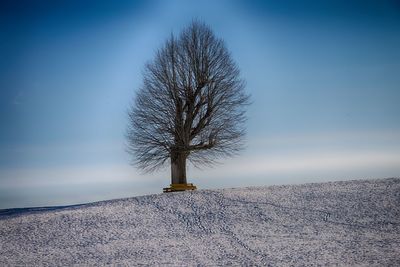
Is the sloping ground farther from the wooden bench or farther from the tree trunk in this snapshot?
the tree trunk

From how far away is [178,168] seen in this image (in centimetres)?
2480

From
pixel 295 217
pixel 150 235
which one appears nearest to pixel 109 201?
pixel 150 235

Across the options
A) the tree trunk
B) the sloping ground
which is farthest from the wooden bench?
the sloping ground

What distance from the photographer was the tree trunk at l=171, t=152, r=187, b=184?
24.7 metres

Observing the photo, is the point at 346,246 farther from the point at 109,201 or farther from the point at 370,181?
the point at 109,201

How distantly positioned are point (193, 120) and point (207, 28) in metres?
5.08

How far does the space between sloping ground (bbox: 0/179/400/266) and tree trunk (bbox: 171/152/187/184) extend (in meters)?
2.59

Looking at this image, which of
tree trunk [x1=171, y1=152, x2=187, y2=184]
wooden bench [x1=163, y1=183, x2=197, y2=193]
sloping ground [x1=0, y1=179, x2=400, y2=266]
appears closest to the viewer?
sloping ground [x1=0, y1=179, x2=400, y2=266]

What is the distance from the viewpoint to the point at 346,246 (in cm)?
1484

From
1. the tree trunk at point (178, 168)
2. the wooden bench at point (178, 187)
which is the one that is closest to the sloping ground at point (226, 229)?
the wooden bench at point (178, 187)

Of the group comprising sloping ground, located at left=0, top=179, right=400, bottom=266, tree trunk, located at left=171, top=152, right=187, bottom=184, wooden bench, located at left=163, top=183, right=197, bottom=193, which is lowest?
sloping ground, located at left=0, top=179, right=400, bottom=266

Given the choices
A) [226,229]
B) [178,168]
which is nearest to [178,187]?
[178,168]

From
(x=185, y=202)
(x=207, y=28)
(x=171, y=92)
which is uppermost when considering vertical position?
(x=207, y=28)

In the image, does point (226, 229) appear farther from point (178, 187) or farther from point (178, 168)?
point (178, 168)
